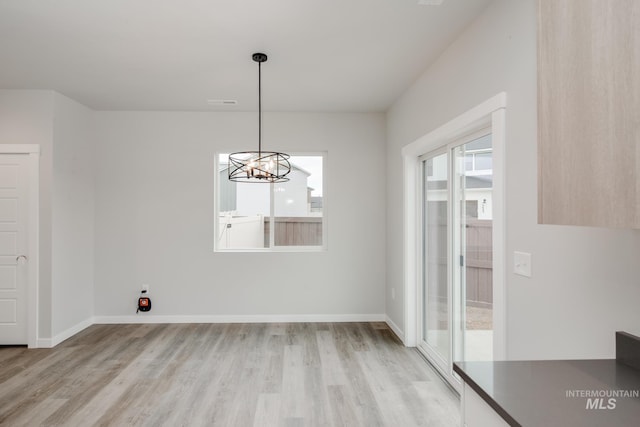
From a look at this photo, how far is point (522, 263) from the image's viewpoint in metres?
1.99

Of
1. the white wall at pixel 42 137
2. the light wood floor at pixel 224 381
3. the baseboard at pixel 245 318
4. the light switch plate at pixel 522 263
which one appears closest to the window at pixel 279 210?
the baseboard at pixel 245 318

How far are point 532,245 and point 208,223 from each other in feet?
12.7

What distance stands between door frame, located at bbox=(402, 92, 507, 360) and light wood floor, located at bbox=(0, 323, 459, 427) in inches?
23.6

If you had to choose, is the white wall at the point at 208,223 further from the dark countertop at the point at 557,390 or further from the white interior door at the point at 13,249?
the dark countertop at the point at 557,390

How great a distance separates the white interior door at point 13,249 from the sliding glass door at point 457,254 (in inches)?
165

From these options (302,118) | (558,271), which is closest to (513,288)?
(558,271)

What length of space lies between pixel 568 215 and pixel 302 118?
4.00m

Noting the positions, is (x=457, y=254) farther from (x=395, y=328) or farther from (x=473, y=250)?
(x=395, y=328)

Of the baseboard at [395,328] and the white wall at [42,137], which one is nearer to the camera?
the white wall at [42,137]

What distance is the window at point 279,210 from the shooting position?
4.99 meters

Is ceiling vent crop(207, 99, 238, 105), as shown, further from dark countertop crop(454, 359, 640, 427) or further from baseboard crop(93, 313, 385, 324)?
dark countertop crop(454, 359, 640, 427)

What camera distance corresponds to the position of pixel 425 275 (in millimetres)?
3879

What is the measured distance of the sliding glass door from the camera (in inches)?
104

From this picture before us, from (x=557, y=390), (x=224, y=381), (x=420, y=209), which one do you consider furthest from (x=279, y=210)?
(x=557, y=390)
